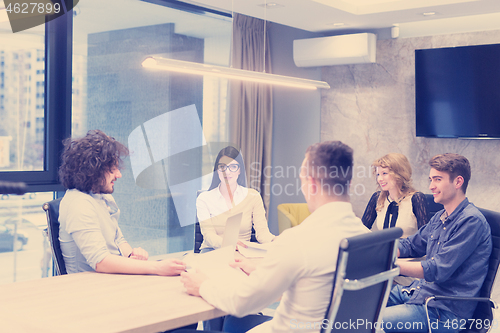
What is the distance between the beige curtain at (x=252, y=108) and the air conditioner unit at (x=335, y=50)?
0.42 m

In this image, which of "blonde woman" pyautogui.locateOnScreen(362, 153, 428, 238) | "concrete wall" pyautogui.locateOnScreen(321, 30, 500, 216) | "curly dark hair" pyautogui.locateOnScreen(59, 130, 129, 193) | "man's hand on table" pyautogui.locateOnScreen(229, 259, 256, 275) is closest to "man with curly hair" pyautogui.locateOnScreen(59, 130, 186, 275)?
"curly dark hair" pyautogui.locateOnScreen(59, 130, 129, 193)

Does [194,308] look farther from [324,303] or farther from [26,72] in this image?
[26,72]

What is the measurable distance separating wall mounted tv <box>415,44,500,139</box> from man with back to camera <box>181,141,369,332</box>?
3.23 m

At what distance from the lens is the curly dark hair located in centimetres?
238

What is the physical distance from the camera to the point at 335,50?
514cm

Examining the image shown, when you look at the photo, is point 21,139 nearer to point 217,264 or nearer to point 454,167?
point 217,264

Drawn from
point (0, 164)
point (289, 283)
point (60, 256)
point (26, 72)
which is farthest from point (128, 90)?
point (289, 283)

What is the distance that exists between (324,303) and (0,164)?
286 centimetres

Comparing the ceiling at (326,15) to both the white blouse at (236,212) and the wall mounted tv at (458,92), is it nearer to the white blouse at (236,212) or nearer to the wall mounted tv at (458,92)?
the wall mounted tv at (458,92)

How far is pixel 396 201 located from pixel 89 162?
211 centimetres

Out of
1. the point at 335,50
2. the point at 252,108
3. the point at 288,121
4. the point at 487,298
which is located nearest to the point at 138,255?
the point at 487,298

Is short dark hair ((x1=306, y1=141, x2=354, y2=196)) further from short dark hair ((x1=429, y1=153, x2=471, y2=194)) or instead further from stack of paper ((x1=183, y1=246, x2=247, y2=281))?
short dark hair ((x1=429, y1=153, x2=471, y2=194))

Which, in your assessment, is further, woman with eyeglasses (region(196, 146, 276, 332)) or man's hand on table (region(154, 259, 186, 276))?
woman with eyeglasses (region(196, 146, 276, 332))

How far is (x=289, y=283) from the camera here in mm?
1592
